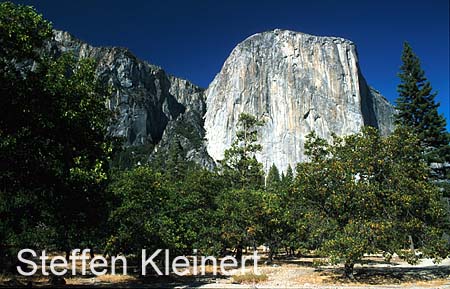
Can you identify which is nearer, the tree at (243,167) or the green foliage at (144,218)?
the green foliage at (144,218)

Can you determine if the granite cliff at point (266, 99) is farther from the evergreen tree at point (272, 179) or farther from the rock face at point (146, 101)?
the evergreen tree at point (272, 179)

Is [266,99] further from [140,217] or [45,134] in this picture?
[45,134]

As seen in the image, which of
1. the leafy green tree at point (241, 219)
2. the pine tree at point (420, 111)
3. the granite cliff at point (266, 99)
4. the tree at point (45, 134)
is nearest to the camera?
the tree at point (45, 134)

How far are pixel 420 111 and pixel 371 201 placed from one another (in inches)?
901

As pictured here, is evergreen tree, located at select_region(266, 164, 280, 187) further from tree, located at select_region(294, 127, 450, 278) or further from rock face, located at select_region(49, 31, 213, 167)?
rock face, located at select_region(49, 31, 213, 167)

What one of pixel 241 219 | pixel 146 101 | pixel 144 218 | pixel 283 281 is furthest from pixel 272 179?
pixel 146 101

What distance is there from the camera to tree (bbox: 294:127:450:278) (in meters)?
17.3

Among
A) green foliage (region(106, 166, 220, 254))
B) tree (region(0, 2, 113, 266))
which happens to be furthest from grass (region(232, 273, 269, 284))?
tree (region(0, 2, 113, 266))

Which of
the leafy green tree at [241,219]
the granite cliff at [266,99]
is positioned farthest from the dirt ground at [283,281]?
the granite cliff at [266,99]

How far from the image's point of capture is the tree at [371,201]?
17.3 m

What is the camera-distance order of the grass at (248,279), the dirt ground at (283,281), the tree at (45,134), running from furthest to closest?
the grass at (248,279)
the dirt ground at (283,281)
the tree at (45,134)

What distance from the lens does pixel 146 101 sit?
160m

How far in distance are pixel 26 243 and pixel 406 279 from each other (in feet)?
61.1

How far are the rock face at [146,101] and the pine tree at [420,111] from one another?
108m
